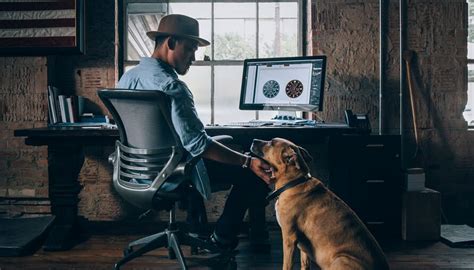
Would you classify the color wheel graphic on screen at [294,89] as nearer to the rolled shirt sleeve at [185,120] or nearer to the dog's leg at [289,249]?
the rolled shirt sleeve at [185,120]

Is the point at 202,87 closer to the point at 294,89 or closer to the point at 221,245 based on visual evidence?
the point at 294,89

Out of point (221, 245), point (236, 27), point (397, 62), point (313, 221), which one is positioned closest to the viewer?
point (313, 221)

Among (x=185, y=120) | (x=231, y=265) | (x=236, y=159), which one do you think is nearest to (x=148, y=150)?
(x=185, y=120)

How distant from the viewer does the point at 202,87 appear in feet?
13.3

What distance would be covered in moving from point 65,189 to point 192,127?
1.42m

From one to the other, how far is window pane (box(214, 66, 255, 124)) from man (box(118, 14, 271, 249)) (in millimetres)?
1146

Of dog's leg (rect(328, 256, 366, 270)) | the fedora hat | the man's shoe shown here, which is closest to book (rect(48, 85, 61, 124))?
the fedora hat

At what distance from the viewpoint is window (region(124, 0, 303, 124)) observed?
13.2ft

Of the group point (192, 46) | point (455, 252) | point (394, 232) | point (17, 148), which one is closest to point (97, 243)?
point (17, 148)

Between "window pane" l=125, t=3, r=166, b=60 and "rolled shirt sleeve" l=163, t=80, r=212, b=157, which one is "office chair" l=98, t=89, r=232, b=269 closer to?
"rolled shirt sleeve" l=163, t=80, r=212, b=157

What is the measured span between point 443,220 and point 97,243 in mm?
2623

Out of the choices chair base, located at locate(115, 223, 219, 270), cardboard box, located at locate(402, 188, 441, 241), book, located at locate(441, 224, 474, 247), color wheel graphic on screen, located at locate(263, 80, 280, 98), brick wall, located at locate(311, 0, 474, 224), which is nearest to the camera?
chair base, located at locate(115, 223, 219, 270)

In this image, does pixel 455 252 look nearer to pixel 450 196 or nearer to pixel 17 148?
pixel 450 196

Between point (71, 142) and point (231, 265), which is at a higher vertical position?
point (71, 142)
